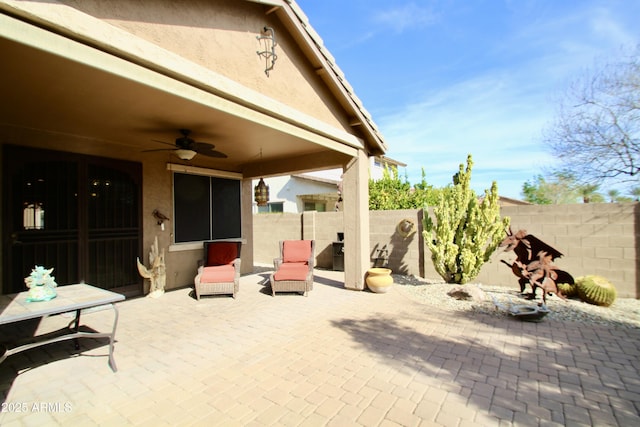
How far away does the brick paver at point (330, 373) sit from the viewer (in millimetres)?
2490

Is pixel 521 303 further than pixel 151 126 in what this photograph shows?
Yes

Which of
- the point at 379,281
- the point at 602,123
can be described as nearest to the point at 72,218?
the point at 379,281

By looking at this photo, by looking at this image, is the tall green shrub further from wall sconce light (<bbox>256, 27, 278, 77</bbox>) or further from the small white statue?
the small white statue

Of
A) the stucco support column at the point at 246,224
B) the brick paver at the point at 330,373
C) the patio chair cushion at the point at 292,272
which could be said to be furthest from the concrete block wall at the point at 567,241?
the stucco support column at the point at 246,224

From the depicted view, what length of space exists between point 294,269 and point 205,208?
3058mm

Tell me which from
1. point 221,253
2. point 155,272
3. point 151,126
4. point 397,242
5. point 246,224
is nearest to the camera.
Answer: point 151,126

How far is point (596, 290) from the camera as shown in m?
5.30

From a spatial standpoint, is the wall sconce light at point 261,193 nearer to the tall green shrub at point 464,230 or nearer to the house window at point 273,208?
the tall green shrub at point 464,230

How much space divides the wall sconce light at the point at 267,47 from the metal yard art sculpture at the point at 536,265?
520 centimetres

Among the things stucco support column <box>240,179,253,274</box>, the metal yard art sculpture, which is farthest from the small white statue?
the metal yard art sculpture

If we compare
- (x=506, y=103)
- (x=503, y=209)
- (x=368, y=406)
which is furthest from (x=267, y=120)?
(x=506, y=103)

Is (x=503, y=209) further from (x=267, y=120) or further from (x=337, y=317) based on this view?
(x=267, y=120)

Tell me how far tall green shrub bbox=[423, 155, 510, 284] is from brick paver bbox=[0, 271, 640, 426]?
5.56ft

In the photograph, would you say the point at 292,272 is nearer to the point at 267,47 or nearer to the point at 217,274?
the point at 217,274
